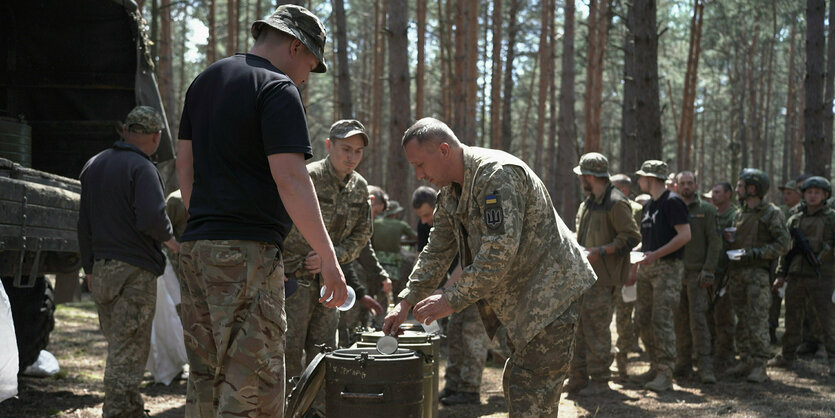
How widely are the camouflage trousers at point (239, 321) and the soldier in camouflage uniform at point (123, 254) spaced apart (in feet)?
7.52

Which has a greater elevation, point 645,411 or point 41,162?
point 41,162

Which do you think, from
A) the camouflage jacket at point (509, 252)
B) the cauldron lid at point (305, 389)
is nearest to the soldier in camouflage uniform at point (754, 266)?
the camouflage jacket at point (509, 252)

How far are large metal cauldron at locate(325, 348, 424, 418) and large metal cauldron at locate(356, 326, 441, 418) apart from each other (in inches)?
25.7

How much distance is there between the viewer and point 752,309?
8.93 meters

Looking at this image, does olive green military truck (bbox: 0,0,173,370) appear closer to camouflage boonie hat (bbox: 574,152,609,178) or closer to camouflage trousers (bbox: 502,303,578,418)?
camouflage boonie hat (bbox: 574,152,609,178)

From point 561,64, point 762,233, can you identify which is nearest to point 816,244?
point 762,233

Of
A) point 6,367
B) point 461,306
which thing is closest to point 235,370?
point 461,306

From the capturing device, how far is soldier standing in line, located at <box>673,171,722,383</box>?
28.2 ft

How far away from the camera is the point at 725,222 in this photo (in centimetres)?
984

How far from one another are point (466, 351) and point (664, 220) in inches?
99.6

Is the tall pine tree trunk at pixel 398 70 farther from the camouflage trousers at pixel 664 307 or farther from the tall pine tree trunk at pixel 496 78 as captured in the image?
the tall pine tree trunk at pixel 496 78

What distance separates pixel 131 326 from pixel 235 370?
2.53 m

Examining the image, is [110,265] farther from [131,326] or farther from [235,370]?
[235,370]

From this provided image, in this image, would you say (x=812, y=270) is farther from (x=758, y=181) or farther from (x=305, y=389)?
(x=305, y=389)
